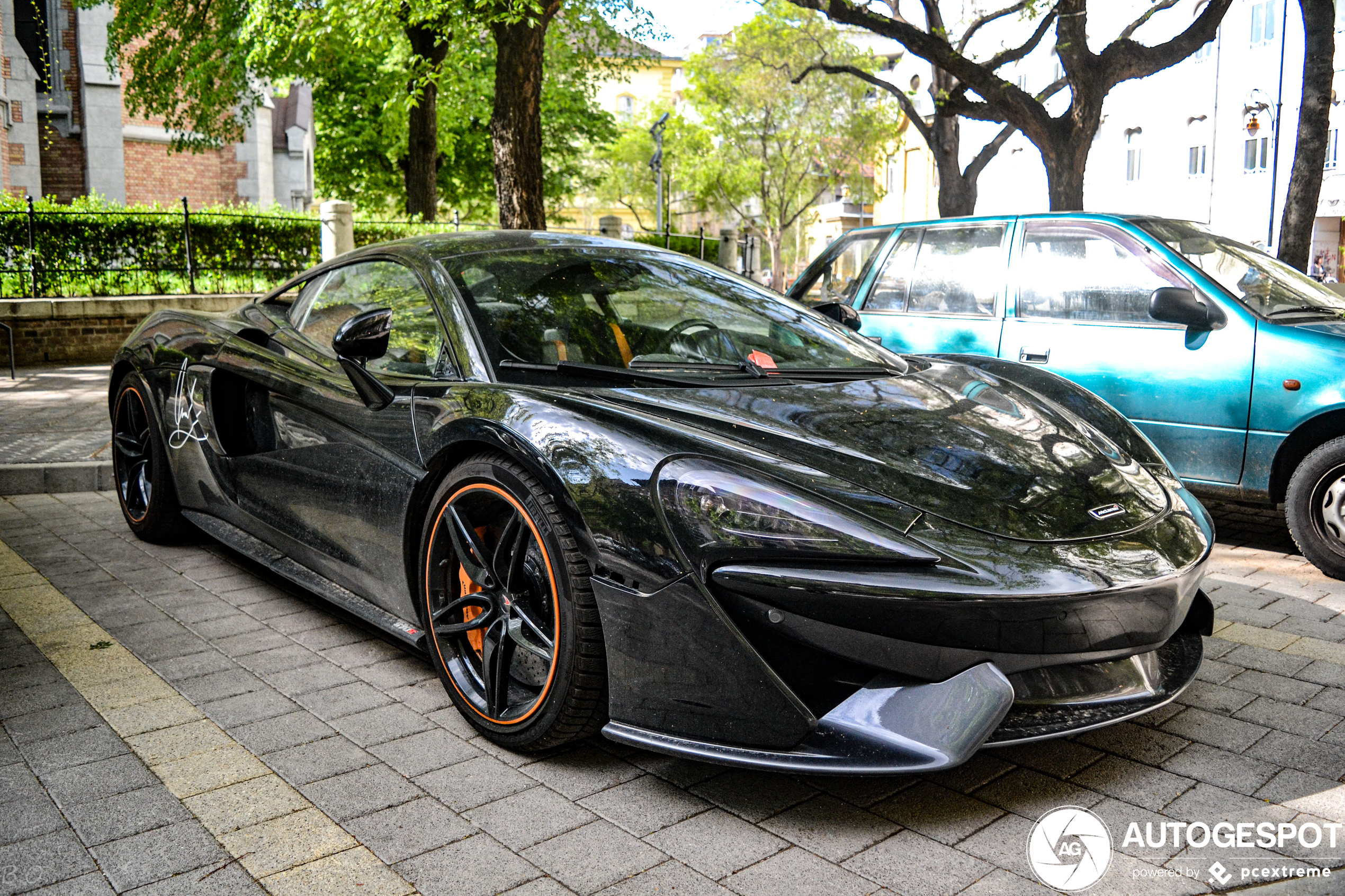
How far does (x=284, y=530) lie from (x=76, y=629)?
859mm

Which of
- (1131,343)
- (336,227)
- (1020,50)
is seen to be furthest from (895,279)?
(1020,50)

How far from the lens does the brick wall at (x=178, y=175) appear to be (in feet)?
80.1

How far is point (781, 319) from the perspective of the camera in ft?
12.4

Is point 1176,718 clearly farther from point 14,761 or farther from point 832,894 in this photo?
point 14,761

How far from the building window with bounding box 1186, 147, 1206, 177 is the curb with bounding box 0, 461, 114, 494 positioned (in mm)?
37030

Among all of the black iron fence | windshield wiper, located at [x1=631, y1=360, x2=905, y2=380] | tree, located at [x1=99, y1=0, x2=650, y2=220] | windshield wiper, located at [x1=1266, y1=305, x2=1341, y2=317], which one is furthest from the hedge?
windshield wiper, located at [x1=1266, y1=305, x2=1341, y2=317]

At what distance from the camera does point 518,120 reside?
1140 centimetres

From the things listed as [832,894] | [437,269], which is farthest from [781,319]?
[832,894]

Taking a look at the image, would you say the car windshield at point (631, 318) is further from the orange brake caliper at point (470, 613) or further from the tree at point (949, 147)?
the tree at point (949, 147)

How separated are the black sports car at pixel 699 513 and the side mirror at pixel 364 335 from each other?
1 centimetres

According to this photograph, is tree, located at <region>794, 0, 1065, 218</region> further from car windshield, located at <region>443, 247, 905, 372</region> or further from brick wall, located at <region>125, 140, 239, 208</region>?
car windshield, located at <region>443, 247, 905, 372</region>

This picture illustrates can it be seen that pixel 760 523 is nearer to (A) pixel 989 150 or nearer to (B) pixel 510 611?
(B) pixel 510 611

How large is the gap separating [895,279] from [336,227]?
10.7 meters

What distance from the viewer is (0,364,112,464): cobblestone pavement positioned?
684 cm
